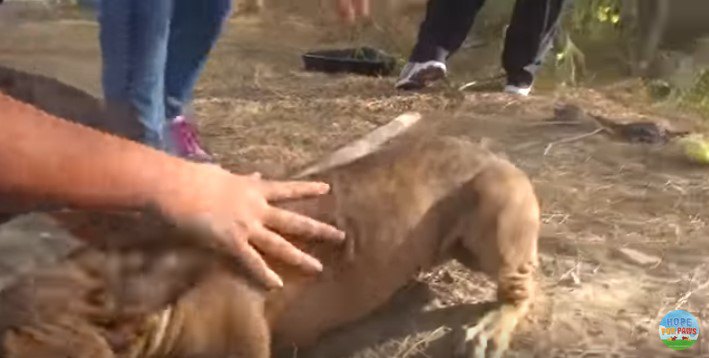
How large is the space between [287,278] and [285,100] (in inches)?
109

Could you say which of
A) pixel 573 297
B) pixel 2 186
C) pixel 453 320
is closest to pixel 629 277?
pixel 573 297

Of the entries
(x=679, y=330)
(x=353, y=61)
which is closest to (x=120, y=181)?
(x=679, y=330)

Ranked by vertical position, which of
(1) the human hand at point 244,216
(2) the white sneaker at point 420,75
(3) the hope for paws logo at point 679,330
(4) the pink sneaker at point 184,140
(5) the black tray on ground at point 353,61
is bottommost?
(5) the black tray on ground at point 353,61

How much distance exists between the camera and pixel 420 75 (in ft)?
17.0

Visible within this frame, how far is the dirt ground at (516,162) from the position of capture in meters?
2.70

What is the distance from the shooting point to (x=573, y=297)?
2891mm

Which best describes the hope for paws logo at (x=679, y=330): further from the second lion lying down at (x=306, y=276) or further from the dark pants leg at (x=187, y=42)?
the dark pants leg at (x=187, y=42)

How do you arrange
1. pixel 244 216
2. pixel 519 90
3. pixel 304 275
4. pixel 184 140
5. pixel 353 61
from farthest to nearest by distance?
pixel 353 61, pixel 519 90, pixel 184 140, pixel 304 275, pixel 244 216

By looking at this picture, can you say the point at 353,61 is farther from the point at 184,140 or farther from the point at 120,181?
the point at 120,181

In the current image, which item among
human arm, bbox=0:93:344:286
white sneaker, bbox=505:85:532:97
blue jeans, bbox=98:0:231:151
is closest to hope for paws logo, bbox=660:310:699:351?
human arm, bbox=0:93:344:286

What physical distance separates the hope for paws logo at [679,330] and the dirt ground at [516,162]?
2 cm

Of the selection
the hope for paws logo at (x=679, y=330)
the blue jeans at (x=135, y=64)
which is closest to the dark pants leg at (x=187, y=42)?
the blue jeans at (x=135, y=64)

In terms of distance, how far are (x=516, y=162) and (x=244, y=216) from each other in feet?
6.51

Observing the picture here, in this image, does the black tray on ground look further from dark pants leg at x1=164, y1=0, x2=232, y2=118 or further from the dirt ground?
dark pants leg at x1=164, y1=0, x2=232, y2=118
